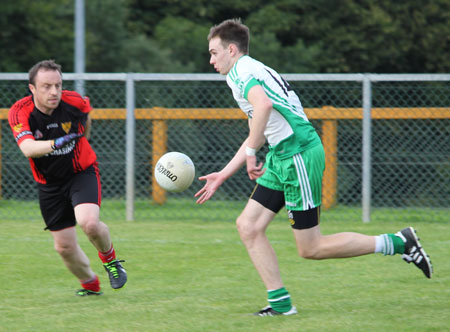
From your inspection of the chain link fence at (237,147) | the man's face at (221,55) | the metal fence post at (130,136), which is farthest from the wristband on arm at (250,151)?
the metal fence post at (130,136)

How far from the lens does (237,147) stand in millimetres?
10961

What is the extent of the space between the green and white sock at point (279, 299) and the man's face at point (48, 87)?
6.88 ft

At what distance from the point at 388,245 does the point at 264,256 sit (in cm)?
87

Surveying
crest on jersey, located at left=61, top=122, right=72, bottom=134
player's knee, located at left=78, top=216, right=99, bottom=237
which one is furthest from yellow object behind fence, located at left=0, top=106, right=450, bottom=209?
player's knee, located at left=78, top=216, right=99, bottom=237

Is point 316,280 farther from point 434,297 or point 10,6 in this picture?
point 10,6

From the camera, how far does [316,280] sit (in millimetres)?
6918

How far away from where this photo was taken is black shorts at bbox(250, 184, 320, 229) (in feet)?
17.9

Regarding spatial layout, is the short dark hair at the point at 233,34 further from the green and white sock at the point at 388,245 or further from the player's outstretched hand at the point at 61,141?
the green and white sock at the point at 388,245

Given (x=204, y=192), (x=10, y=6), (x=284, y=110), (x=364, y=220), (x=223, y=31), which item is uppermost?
(x=10, y=6)

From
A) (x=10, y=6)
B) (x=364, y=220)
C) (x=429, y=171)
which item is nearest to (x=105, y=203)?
(x=364, y=220)

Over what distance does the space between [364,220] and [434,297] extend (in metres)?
4.20

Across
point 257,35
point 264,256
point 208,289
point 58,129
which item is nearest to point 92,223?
point 58,129

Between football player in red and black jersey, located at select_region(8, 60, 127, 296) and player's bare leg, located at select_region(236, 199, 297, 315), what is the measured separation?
1196mm

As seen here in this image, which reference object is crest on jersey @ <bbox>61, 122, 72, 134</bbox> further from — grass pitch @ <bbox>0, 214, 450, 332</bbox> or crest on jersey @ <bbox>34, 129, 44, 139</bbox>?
grass pitch @ <bbox>0, 214, 450, 332</bbox>
